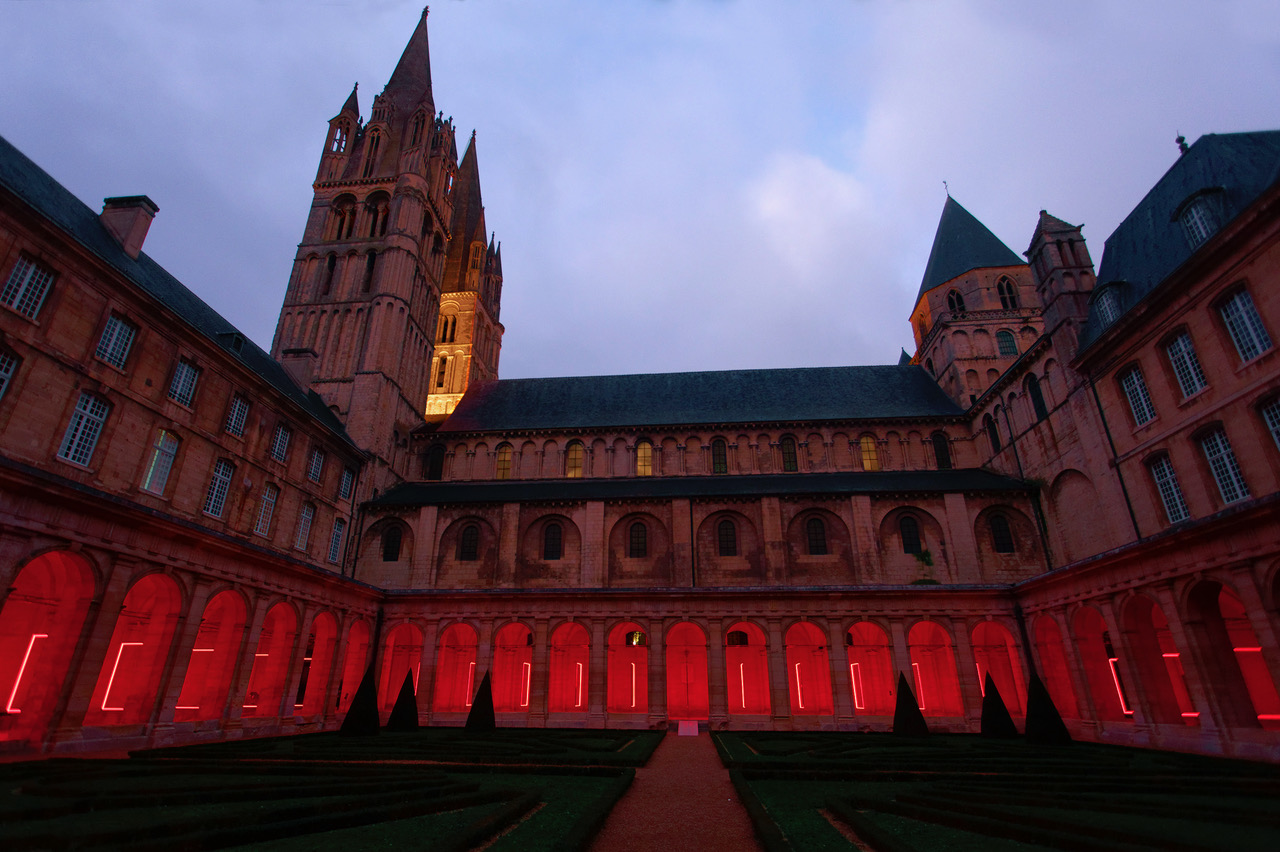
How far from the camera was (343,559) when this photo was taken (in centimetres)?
3122

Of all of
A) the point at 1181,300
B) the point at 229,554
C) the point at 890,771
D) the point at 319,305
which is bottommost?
the point at 890,771

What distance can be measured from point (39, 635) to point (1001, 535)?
1438 inches

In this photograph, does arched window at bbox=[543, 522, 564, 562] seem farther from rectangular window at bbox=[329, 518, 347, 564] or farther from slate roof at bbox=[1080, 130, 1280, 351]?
slate roof at bbox=[1080, 130, 1280, 351]

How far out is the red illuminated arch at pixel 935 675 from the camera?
27.1 meters

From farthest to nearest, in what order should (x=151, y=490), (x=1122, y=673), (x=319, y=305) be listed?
(x=319, y=305) < (x=151, y=490) < (x=1122, y=673)

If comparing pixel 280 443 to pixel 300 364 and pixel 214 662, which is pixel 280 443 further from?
pixel 214 662

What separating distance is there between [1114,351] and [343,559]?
35.2 m

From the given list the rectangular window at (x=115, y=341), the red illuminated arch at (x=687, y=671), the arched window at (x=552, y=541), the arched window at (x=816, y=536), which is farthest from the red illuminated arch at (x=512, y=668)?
the rectangular window at (x=115, y=341)

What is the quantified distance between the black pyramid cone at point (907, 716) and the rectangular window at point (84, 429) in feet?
90.8

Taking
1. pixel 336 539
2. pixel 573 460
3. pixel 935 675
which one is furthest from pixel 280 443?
pixel 935 675

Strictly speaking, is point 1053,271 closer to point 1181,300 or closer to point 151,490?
point 1181,300

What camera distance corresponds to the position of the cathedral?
16656mm

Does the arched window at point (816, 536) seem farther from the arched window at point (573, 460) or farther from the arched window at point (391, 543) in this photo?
the arched window at point (391, 543)

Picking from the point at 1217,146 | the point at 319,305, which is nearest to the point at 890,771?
the point at 1217,146
